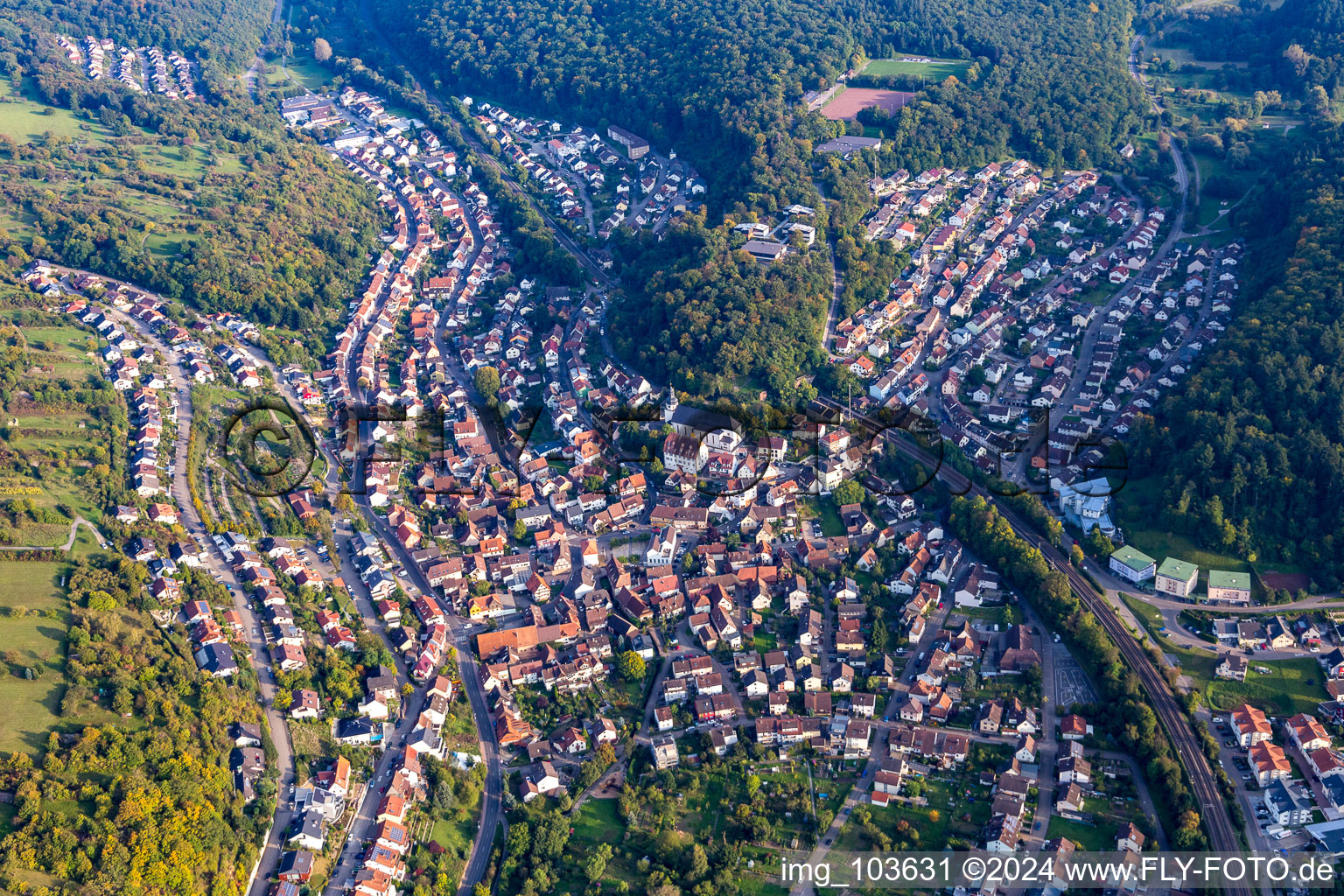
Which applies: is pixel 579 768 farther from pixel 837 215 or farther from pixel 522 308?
pixel 837 215

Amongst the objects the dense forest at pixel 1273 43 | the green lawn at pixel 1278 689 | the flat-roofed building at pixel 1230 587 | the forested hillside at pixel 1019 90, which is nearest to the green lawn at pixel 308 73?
the forested hillside at pixel 1019 90

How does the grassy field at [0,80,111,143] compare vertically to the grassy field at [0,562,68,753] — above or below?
above

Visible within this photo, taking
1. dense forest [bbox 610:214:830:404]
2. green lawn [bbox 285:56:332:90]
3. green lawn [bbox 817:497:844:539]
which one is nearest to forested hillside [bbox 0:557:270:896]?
green lawn [bbox 817:497:844:539]

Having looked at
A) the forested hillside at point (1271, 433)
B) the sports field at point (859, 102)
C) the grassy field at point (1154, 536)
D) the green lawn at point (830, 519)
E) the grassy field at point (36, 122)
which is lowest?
the green lawn at point (830, 519)

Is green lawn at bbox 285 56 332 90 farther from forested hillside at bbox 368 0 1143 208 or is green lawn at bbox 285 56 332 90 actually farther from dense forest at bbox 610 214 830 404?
dense forest at bbox 610 214 830 404

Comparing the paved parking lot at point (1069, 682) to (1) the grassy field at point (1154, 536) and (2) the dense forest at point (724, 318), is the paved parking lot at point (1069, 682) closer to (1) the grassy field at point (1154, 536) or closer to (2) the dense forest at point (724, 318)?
(1) the grassy field at point (1154, 536)

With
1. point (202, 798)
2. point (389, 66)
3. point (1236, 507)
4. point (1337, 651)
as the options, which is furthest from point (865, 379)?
point (389, 66)

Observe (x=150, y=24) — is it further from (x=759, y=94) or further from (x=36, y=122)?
(x=759, y=94)
